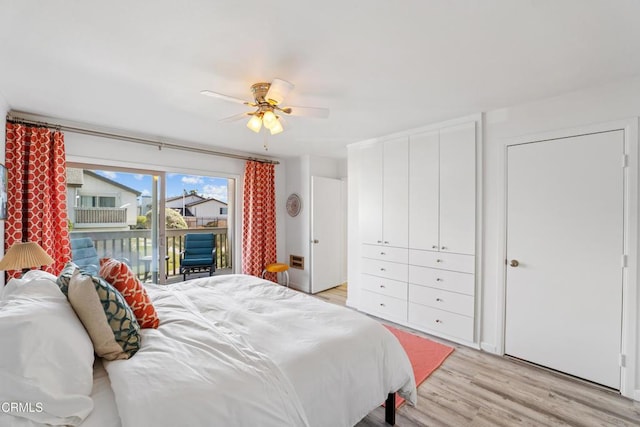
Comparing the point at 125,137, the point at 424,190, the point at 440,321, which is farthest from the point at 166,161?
the point at 440,321

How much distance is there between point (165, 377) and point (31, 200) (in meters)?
2.93

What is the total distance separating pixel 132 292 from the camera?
1.61 m

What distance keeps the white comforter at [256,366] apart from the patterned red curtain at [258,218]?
2.41 meters

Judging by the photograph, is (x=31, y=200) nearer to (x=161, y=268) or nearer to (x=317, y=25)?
(x=161, y=268)

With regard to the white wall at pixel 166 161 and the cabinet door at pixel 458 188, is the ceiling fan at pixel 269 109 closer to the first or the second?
the cabinet door at pixel 458 188

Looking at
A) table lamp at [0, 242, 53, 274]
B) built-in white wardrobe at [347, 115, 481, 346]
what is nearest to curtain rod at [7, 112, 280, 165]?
table lamp at [0, 242, 53, 274]

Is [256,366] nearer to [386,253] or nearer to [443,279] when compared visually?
[443,279]

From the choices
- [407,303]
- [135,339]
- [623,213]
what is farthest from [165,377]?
[623,213]

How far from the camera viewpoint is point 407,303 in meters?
3.44

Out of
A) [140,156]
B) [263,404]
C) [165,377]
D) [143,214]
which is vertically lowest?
[263,404]

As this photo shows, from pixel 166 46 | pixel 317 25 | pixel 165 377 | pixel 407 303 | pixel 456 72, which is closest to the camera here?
pixel 165 377

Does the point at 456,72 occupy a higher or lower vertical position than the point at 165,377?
higher

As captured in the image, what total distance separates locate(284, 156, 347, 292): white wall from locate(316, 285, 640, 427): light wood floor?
2.83 m

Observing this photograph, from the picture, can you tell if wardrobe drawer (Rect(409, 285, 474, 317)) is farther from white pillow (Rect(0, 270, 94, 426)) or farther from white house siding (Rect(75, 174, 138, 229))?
white house siding (Rect(75, 174, 138, 229))
